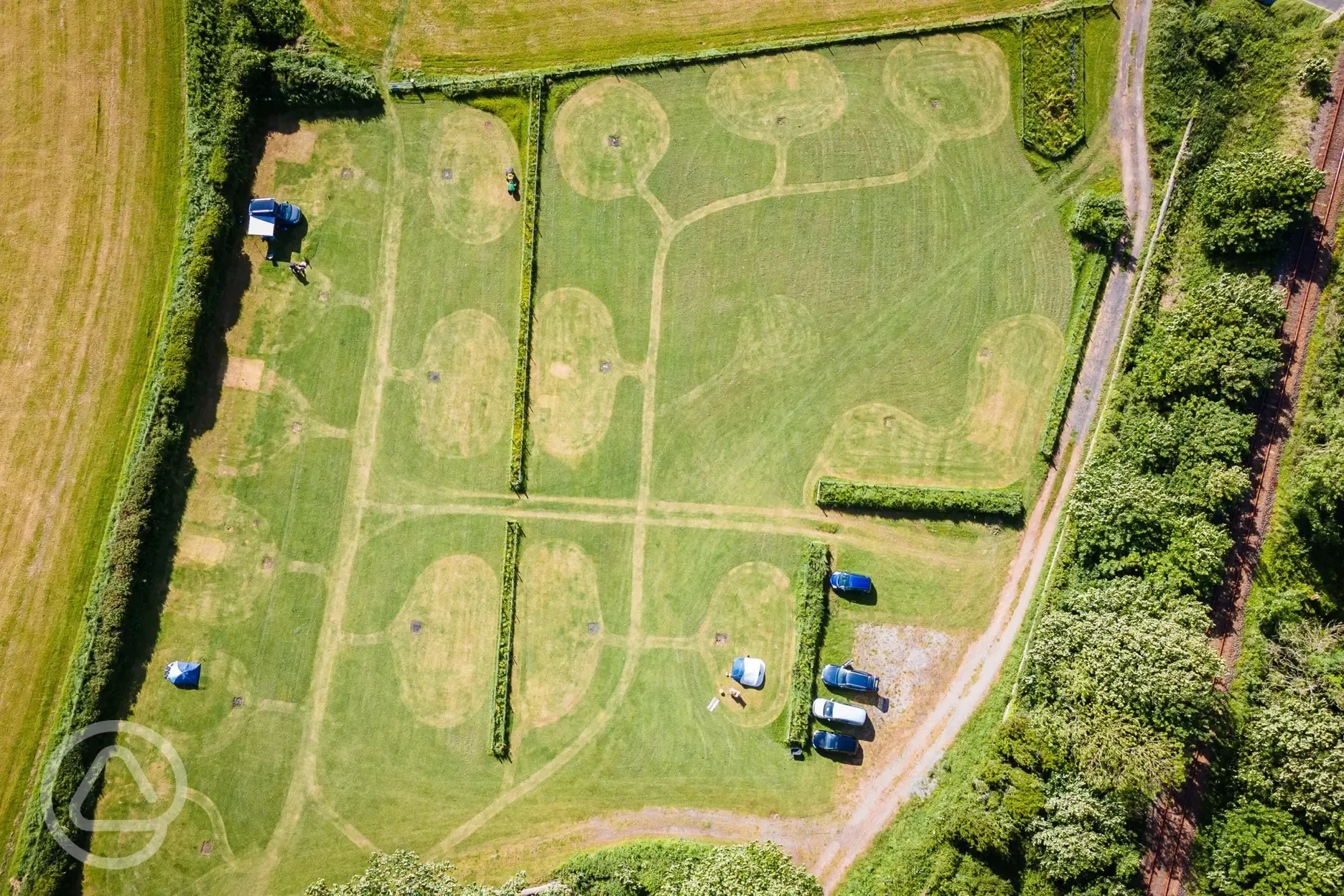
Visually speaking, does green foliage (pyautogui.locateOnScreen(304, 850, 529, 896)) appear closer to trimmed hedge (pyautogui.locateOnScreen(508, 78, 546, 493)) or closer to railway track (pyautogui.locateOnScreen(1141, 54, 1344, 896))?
trimmed hedge (pyautogui.locateOnScreen(508, 78, 546, 493))

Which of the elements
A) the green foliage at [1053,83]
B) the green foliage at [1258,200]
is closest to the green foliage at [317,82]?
the green foliage at [1053,83]

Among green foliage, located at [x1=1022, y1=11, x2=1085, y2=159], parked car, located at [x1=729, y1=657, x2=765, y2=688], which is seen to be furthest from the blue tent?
green foliage, located at [x1=1022, y1=11, x2=1085, y2=159]

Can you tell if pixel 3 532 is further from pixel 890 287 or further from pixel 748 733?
pixel 890 287

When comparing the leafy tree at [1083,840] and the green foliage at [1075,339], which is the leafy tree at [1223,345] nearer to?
the green foliage at [1075,339]

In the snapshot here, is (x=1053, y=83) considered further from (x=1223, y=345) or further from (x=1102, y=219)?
(x=1223, y=345)

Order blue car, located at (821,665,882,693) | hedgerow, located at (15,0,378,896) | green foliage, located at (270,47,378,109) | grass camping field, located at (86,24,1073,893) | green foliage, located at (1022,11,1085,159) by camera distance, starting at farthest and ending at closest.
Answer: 1. green foliage, located at (1022,11,1085,159)
2. green foliage, located at (270,47,378,109)
3. grass camping field, located at (86,24,1073,893)
4. blue car, located at (821,665,882,693)
5. hedgerow, located at (15,0,378,896)

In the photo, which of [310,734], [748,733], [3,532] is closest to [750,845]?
[748,733]

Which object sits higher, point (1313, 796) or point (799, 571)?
point (799, 571)
